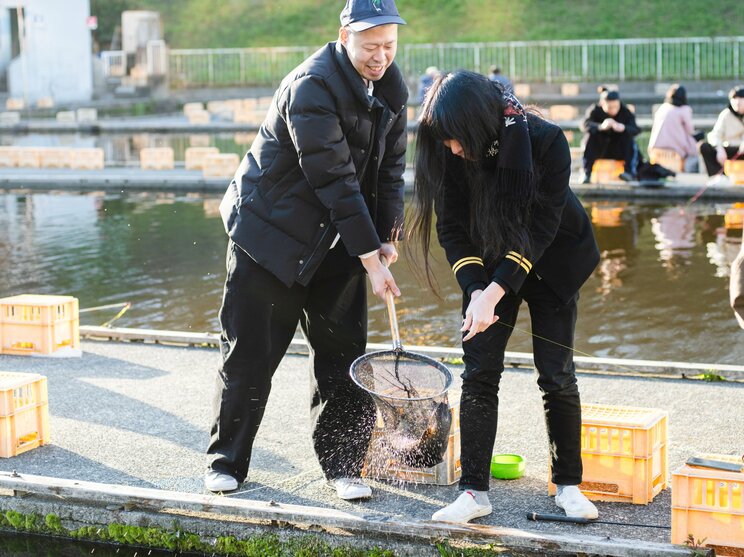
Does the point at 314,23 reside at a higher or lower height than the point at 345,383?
higher

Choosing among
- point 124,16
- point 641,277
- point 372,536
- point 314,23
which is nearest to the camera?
point 372,536

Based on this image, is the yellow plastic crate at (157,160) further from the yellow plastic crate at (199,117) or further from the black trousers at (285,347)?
the black trousers at (285,347)

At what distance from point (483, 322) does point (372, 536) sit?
1044 mm

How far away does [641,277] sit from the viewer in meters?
12.1

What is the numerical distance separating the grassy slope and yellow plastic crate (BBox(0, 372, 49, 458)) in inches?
1601

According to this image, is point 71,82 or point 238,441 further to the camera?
point 71,82

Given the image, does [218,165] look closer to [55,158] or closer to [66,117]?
[55,158]

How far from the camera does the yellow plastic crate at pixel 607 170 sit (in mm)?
18109

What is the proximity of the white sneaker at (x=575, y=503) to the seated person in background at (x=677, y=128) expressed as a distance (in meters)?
14.2

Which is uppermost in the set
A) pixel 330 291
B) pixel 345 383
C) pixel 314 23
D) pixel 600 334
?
pixel 314 23

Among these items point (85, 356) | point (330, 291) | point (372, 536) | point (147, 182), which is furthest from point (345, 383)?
point (147, 182)

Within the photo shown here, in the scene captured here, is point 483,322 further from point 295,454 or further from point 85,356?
point 85,356

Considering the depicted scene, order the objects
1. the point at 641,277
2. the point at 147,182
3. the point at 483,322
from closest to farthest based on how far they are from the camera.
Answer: the point at 483,322 → the point at 641,277 → the point at 147,182

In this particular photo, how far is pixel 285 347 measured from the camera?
210 inches
